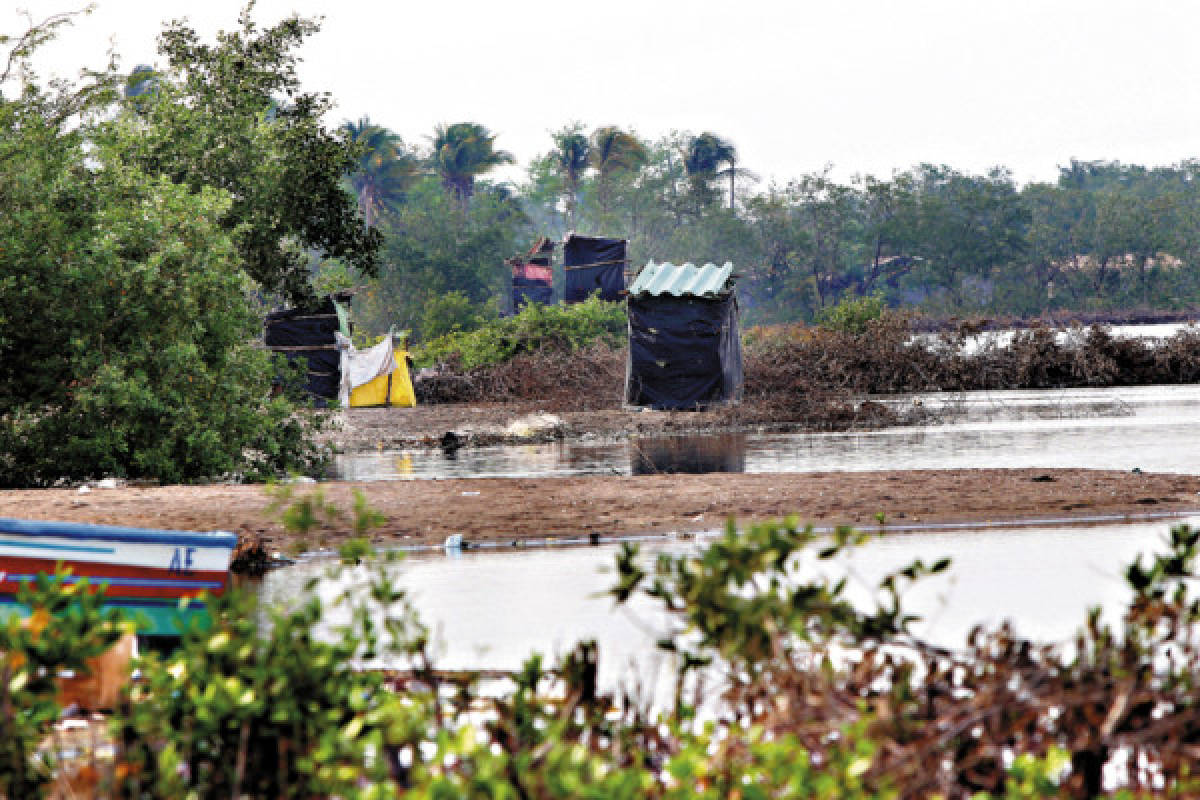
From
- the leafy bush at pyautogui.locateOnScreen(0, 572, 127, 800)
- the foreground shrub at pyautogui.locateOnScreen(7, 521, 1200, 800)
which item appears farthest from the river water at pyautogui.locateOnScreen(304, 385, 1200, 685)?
the leafy bush at pyautogui.locateOnScreen(0, 572, 127, 800)

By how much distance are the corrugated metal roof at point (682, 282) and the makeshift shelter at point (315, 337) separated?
24.0 ft

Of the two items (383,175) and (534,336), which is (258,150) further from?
(383,175)

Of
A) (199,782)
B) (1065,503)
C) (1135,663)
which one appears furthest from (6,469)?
(1135,663)

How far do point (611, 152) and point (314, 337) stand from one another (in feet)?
177

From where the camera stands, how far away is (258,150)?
21469mm

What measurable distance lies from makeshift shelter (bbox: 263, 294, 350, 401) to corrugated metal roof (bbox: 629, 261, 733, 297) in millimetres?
7306

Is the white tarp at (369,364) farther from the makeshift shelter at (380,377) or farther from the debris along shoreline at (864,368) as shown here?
the debris along shoreline at (864,368)

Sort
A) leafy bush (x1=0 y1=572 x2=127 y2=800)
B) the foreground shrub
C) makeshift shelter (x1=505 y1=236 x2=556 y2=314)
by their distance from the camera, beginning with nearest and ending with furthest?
the foreground shrub < leafy bush (x1=0 y1=572 x2=127 y2=800) < makeshift shelter (x1=505 y1=236 x2=556 y2=314)

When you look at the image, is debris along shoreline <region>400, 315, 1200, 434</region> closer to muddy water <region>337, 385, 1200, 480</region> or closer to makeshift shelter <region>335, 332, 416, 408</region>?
makeshift shelter <region>335, 332, 416, 408</region>

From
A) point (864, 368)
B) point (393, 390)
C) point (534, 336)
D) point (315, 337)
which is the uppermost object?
point (534, 336)

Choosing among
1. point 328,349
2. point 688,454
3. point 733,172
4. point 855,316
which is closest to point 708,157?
point 733,172

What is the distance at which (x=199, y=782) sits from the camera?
4.94 m

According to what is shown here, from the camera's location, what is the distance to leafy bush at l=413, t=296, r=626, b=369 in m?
Answer: 38.9

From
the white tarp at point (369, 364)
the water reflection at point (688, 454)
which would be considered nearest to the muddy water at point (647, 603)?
the water reflection at point (688, 454)
